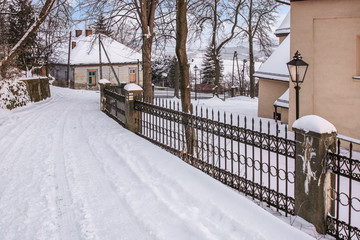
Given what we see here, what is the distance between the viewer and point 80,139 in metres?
10.0

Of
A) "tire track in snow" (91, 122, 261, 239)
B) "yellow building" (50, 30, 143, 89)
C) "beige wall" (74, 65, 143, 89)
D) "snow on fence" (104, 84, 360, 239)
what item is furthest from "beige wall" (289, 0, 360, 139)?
"beige wall" (74, 65, 143, 89)

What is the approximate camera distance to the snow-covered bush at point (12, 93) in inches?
701

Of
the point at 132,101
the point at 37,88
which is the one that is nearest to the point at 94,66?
the point at 37,88

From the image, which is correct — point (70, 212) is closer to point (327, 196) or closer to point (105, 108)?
point (327, 196)

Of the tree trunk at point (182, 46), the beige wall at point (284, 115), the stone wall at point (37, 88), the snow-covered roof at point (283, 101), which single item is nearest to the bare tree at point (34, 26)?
the stone wall at point (37, 88)

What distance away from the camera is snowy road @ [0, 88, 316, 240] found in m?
4.41

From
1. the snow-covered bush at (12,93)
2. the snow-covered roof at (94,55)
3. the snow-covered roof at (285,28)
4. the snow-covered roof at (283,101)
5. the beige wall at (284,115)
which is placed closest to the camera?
the snow-covered roof at (283,101)

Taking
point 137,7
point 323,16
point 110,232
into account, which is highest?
point 137,7

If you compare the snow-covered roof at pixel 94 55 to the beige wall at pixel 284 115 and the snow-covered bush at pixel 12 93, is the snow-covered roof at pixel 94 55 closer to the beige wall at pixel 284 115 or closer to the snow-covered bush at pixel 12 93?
the snow-covered bush at pixel 12 93

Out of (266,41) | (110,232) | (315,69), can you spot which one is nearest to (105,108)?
(315,69)

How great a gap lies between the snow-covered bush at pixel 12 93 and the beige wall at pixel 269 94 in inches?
497

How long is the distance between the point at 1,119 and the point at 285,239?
518 inches

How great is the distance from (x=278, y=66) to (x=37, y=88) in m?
15.3

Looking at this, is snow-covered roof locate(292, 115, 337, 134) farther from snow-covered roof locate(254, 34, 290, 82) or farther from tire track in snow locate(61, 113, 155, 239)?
snow-covered roof locate(254, 34, 290, 82)
